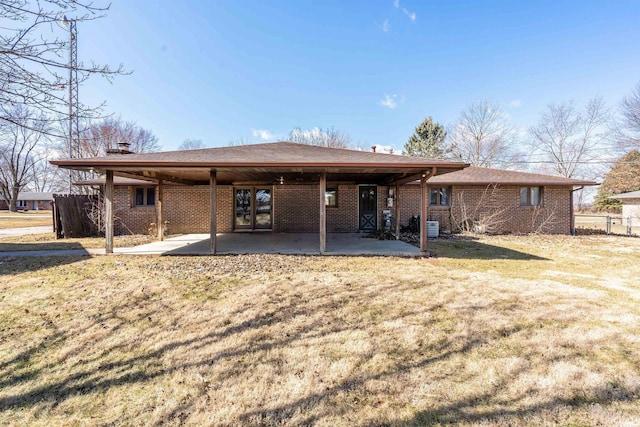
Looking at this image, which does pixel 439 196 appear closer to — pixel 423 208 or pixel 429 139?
pixel 423 208

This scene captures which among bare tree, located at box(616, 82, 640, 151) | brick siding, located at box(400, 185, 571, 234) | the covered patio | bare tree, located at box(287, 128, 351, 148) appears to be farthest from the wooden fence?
bare tree, located at box(616, 82, 640, 151)

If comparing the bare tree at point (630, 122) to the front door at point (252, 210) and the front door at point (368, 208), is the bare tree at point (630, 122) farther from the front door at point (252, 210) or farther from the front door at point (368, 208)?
the front door at point (252, 210)

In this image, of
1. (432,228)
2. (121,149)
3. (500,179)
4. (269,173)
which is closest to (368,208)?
(432,228)

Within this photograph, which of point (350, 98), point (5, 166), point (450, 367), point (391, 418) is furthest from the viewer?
point (5, 166)

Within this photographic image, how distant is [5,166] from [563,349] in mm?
58265

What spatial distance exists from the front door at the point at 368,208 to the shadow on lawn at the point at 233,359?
845 centimetres

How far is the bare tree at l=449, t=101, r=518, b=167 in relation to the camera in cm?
2895

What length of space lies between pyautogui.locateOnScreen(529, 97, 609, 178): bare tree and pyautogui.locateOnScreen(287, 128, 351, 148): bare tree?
20.7m

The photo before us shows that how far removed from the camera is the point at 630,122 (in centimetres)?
Result: 2317

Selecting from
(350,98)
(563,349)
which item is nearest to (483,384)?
(563,349)

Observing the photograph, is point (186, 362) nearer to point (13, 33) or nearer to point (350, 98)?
point (13, 33)

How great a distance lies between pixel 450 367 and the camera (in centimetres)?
263

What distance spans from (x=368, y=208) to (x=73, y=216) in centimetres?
1217

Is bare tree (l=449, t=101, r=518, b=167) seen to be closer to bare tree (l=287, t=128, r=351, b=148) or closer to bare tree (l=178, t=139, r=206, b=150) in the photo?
bare tree (l=287, t=128, r=351, b=148)
